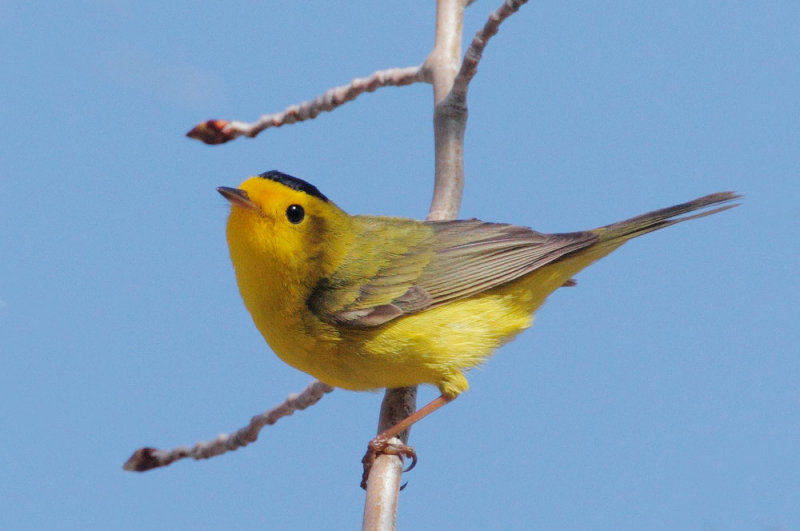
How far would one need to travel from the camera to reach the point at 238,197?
3701 millimetres

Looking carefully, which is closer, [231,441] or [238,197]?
[238,197]

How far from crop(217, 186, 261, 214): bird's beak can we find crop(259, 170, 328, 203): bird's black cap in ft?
0.54

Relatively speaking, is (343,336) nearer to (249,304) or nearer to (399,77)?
(249,304)

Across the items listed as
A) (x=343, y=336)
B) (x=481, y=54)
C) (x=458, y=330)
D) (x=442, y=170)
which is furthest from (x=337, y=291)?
(x=481, y=54)

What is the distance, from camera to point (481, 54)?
4.14m

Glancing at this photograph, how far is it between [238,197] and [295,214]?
0.31 metres

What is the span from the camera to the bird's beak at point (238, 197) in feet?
12.1

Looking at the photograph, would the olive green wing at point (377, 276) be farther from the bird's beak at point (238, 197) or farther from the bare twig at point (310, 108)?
the bare twig at point (310, 108)

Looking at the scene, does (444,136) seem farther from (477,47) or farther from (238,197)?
(238,197)

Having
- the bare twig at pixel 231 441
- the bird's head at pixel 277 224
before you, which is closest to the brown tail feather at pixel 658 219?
the bird's head at pixel 277 224

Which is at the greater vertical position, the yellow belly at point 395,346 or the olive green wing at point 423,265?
the olive green wing at point 423,265

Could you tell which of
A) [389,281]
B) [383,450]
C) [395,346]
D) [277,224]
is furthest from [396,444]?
[277,224]

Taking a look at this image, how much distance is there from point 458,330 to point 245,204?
109 centimetres

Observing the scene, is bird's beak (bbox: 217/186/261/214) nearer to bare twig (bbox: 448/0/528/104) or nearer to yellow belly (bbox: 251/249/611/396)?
yellow belly (bbox: 251/249/611/396)
